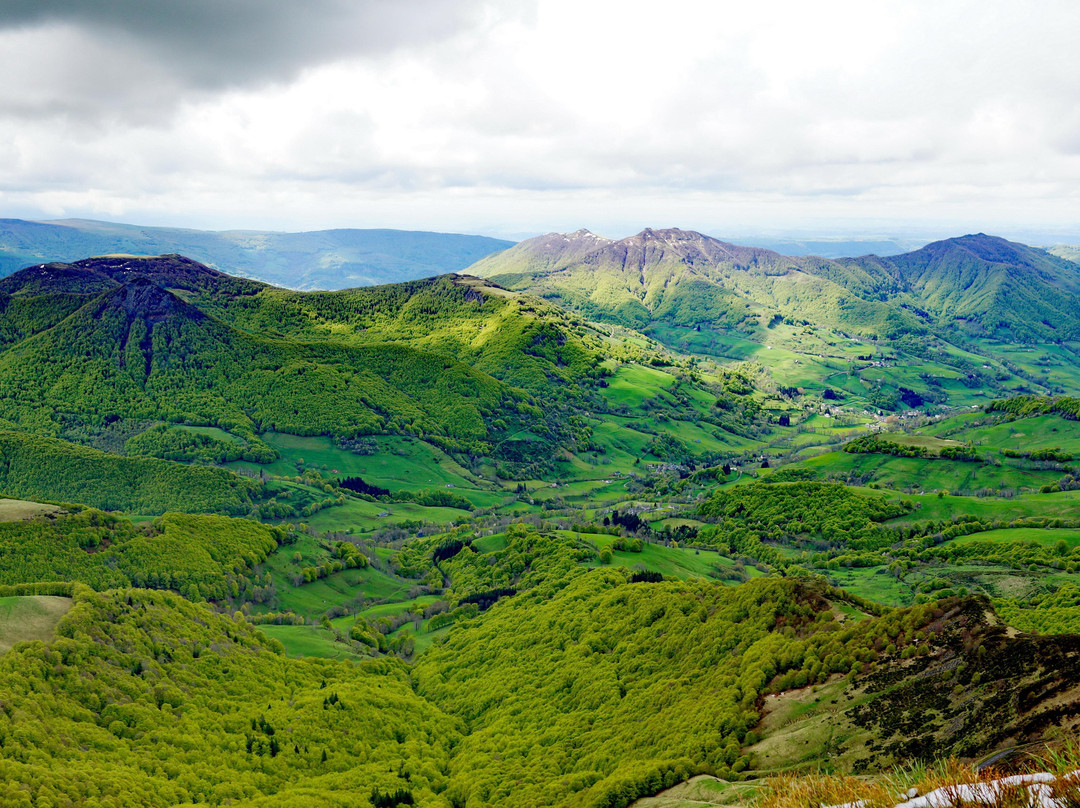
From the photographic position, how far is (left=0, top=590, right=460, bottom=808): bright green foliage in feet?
261

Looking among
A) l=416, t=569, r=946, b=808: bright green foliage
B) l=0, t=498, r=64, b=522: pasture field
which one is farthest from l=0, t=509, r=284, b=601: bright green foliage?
l=416, t=569, r=946, b=808: bright green foliage

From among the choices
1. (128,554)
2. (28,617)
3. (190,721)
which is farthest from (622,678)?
(128,554)

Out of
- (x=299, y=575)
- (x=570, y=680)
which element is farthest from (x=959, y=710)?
(x=299, y=575)

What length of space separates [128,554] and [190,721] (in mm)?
90917

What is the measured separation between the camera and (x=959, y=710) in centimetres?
5162

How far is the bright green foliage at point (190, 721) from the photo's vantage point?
79562 millimetres

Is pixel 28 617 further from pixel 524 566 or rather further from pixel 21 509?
pixel 524 566

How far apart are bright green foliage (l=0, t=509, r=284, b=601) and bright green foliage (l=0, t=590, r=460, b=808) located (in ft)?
131

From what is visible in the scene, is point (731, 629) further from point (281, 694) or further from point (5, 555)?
point (5, 555)

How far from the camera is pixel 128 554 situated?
6708 inches

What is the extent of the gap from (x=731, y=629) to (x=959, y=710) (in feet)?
Answer: 151

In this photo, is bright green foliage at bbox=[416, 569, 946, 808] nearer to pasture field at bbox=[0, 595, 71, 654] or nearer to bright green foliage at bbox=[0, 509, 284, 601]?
pasture field at bbox=[0, 595, 71, 654]

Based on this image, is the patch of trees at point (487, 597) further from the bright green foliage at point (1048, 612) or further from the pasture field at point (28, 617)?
the bright green foliage at point (1048, 612)

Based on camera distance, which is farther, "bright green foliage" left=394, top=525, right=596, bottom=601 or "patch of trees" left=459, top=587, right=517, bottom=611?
"patch of trees" left=459, top=587, right=517, bottom=611
